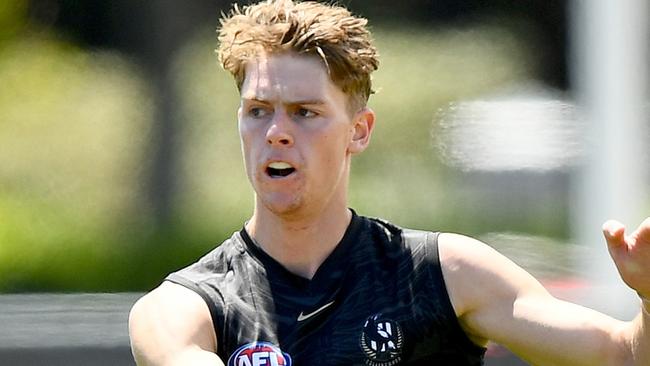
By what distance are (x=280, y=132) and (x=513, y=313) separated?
2.01 feet

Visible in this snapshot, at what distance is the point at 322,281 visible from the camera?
2908 mm

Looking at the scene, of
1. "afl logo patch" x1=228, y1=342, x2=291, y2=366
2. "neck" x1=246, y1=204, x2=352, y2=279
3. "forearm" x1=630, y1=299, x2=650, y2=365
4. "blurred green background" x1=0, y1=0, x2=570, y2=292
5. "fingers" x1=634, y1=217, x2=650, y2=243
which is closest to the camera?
"fingers" x1=634, y1=217, x2=650, y2=243

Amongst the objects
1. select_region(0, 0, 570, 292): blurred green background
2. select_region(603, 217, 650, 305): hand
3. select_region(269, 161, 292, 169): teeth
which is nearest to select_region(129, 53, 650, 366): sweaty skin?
select_region(269, 161, 292, 169): teeth

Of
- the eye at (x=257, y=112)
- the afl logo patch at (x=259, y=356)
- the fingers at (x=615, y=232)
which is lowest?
the afl logo patch at (x=259, y=356)

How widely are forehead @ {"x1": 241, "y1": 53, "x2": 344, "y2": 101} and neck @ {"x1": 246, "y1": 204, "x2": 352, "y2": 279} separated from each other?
259mm

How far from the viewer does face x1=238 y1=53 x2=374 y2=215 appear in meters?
2.83

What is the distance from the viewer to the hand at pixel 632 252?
2506mm

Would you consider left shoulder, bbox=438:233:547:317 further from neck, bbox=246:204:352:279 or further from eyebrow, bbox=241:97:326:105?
eyebrow, bbox=241:97:326:105

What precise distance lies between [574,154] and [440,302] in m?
1.60

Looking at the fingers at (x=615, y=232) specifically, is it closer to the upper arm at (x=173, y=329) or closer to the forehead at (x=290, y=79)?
the forehead at (x=290, y=79)

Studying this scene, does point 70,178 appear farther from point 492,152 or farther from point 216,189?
point 492,152

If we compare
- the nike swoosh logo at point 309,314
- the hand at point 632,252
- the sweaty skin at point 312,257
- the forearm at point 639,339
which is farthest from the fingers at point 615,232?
the nike swoosh logo at point 309,314

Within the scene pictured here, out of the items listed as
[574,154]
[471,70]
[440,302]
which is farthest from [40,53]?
[440,302]

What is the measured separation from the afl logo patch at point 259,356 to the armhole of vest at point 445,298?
0.34 m
